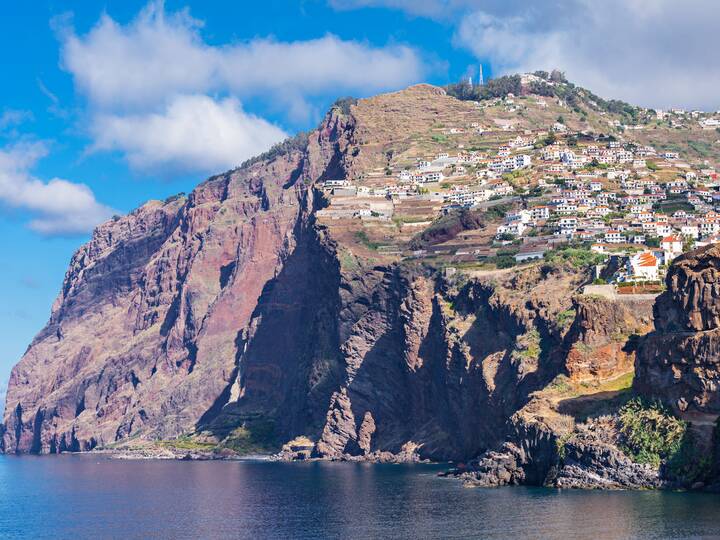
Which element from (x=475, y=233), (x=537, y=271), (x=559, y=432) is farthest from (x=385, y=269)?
(x=559, y=432)

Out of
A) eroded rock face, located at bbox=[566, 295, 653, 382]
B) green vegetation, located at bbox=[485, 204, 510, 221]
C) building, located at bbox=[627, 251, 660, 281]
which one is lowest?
eroded rock face, located at bbox=[566, 295, 653, 382]

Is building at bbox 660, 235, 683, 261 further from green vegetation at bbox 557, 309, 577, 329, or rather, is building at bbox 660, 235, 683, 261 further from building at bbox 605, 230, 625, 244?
green vegetation at bbox 557, 309, 577, 329

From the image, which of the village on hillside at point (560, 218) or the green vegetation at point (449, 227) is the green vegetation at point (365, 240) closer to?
the village on hillside at point (560, 218)

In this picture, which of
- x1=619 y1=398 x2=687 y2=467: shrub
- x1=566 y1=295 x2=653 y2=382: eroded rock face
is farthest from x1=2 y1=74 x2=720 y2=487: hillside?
x1=619 y1=398 x2=687 y2=467: shrub

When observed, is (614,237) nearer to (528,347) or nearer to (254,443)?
(528,347)

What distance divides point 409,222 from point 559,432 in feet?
283

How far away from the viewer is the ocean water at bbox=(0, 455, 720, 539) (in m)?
86.1

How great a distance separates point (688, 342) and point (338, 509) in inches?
1227

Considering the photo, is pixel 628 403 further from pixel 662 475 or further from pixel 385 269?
pixel 385 269

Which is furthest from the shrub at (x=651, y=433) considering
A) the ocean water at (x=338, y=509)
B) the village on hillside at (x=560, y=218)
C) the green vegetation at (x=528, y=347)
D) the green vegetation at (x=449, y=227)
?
the green vegetation at (x=449, y=227)

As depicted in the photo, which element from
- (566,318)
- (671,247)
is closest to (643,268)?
(566,318)

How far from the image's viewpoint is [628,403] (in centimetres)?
10381

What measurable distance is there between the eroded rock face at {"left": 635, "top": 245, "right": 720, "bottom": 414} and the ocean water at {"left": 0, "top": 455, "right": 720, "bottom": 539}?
8.46m

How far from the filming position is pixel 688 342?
10038 cm
